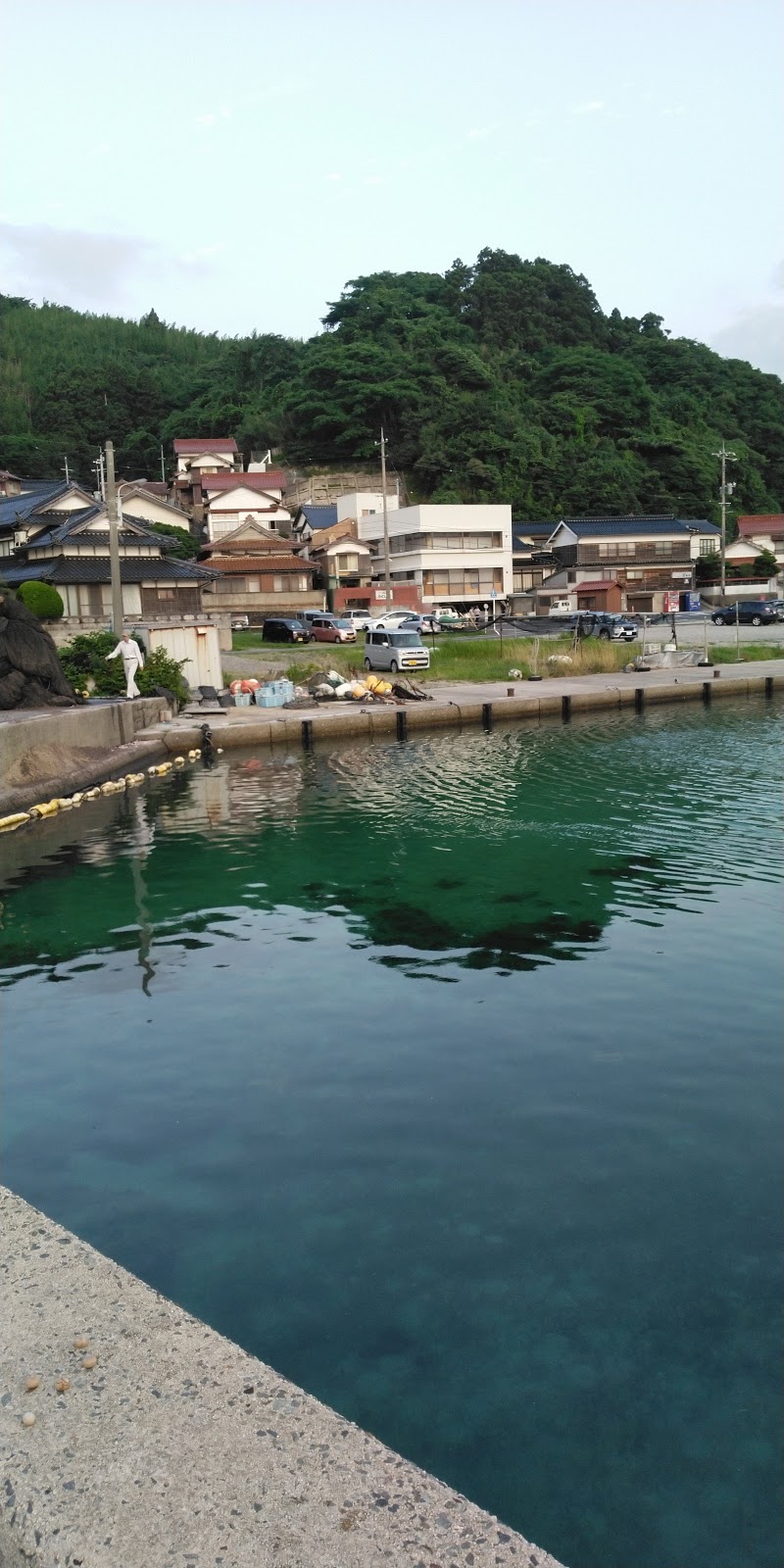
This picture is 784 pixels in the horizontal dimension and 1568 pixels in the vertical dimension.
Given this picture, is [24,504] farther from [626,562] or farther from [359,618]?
[626,562]

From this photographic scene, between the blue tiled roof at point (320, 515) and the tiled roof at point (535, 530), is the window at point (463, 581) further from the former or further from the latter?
the blue tiled roof at point (320, 515)

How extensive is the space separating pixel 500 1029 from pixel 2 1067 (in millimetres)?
3467

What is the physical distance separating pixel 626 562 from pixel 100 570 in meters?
38.3

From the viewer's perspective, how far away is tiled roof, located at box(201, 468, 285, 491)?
7250 cm

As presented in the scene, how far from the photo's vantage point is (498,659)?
3550cm

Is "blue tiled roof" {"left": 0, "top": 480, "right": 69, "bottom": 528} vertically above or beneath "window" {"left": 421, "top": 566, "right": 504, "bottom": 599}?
above

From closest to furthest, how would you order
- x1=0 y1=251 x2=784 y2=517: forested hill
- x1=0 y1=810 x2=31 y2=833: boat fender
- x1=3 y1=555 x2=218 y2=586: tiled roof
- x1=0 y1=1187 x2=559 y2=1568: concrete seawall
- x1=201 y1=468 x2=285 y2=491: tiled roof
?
x1=0 y1=1187 x2=559 y2=1568: concrete seawall → x1=0 y1=810 x2=31 y2=833: boat fender → x1=3 y1=555 x2=218 y2=586: tiled roof → x1=201 y1=468 x2=285 y2=491: tiled roof → x1=0 y1=251 x2=784 y2=517: forested hill

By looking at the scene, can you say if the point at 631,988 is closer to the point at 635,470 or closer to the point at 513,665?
the point at 513,665

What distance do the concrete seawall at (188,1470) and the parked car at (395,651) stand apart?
99.1ft

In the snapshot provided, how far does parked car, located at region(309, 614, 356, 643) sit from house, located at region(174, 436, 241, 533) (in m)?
30.8

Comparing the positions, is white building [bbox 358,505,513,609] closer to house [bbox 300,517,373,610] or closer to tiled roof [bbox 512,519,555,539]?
house [bbox 300,517,373,610]

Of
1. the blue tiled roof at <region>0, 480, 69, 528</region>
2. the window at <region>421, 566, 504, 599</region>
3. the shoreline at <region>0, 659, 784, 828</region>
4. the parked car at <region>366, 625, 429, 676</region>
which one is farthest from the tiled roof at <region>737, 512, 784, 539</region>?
the blue tiled roof at <region>0, 480, 69, 528</region>

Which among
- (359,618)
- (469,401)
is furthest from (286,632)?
(469,401)

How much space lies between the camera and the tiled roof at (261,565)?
179 feet
